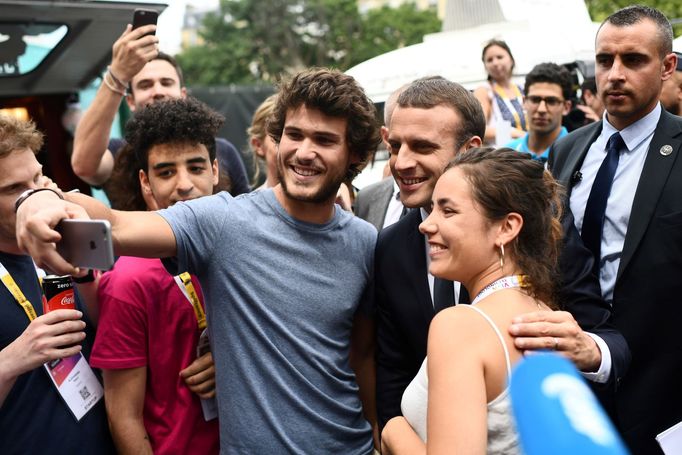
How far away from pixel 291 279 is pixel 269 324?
17cm

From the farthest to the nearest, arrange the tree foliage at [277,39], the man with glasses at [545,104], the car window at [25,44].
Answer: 1. the tree foliage at [277,39]
2. the car window at [25,44]
3. the man with glasses at [545,104]

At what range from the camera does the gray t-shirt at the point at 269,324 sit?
236cm

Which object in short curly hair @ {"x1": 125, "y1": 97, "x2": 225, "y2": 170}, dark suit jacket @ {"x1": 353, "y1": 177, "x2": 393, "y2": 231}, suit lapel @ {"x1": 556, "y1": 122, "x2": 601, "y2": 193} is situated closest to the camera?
short curly hair @ {"x1": 125, "y1": 97, "x2": 225, "y2": 170}

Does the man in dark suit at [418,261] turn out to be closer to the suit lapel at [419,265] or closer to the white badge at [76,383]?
the suit lapel at [419,265]

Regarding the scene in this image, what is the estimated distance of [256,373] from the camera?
238 centimetres

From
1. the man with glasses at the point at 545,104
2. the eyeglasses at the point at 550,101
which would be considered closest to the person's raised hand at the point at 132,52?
the man with glasses at the point at 545,104

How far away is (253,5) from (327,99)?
45.5m

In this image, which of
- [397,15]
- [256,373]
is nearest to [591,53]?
[256,373]

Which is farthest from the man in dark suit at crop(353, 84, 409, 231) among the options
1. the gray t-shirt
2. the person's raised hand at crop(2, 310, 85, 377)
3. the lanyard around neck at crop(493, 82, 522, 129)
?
the lanyard around neck at crop(493, 82, 522, 129)

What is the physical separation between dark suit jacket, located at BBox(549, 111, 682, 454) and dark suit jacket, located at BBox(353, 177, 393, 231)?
1452 millimetres

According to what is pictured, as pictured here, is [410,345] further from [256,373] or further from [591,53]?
[591,53]

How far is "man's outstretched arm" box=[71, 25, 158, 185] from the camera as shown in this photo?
3.06 meters

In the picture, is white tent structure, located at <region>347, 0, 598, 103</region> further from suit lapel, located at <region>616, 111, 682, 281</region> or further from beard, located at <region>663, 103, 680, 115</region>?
suit lapel, located at <region>616, 111, 682, 281</region>

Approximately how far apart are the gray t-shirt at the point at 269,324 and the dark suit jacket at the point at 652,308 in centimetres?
127
